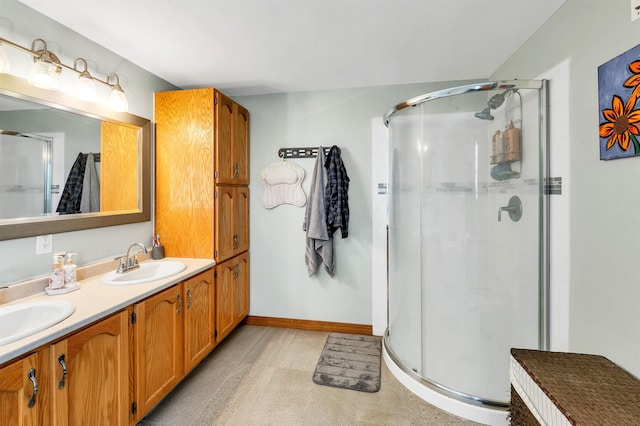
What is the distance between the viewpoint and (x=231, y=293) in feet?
8.52

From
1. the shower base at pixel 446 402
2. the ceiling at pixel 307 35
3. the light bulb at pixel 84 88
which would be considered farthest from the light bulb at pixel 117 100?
the shower base at pixel 446 402

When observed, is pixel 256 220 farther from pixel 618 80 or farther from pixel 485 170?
pixel 618 80

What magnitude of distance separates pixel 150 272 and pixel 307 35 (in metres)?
1.98

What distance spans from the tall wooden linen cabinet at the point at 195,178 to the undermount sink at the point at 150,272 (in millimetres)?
199

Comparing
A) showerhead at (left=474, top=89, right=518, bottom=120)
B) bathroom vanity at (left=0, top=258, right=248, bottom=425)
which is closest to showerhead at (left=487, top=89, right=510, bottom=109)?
showerhead at (left=474, top=89, right=518, bottom=120)

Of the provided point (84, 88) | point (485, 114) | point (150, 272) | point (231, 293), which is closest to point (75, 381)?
point (150, 272)

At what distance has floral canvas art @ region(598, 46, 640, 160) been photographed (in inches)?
→ 44.7

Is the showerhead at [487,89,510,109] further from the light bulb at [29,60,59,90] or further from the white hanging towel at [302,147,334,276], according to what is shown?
the light bulb at [29,60,59,90]

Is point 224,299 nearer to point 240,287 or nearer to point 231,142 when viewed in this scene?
point 240,287

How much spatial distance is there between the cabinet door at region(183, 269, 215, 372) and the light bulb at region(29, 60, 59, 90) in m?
1.33

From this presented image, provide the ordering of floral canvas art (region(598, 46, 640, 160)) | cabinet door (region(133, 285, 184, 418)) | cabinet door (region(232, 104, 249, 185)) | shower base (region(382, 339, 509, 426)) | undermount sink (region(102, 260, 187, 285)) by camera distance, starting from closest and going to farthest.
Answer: floral canvas art (region(598, 46, 640, 160)) < cabinet door (region(133, 285, 184, 418)) < shower base (region(382, 339, 509, 426)) < undermount sink (region(102, 260, 187, 285)) < cabinet door (region(232, 104, 249, 185))

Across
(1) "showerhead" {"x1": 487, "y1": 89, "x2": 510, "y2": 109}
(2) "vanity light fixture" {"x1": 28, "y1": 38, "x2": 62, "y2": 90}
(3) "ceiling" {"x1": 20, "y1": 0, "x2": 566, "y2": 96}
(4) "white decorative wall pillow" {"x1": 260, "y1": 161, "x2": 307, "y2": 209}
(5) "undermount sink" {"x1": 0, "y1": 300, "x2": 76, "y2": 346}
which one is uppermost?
(3) "ceiling" {"x1": 20, "y1": 0, "x2": 566, "y2": 96}

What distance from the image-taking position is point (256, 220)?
2945 mm

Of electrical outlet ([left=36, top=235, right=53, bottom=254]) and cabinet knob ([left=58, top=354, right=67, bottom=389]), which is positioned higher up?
electrical outlet ([left=36, top=235, right=53, bottom=254])
